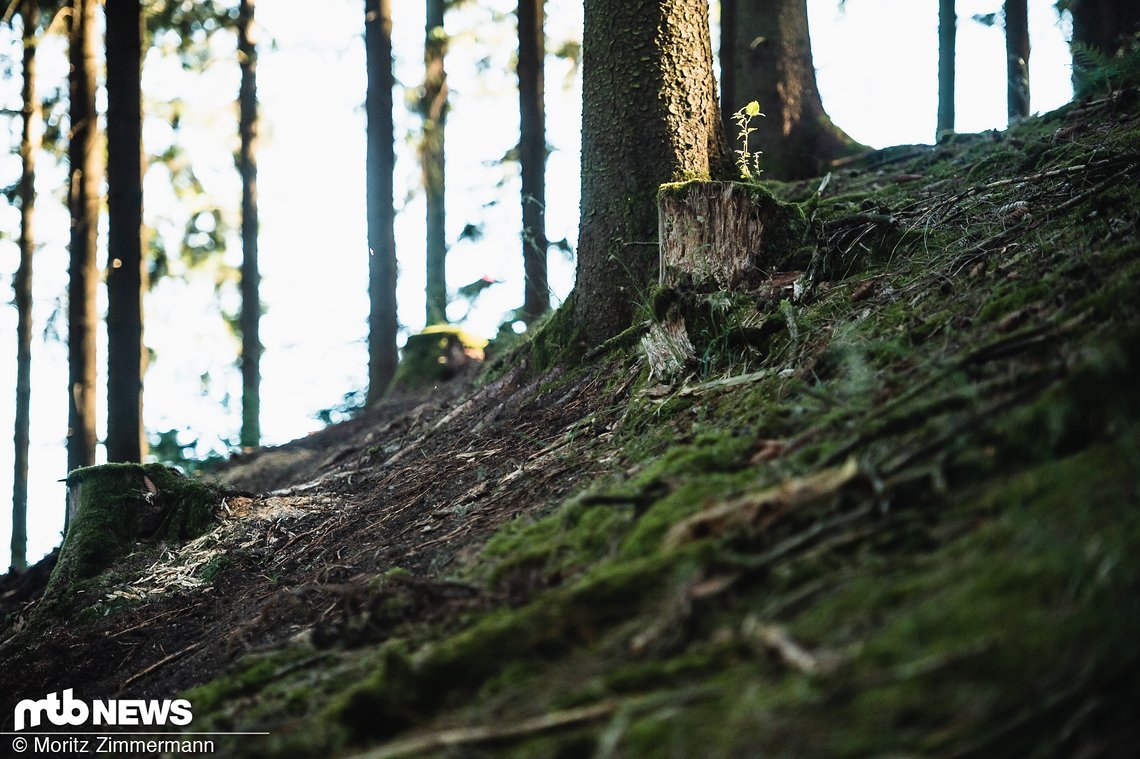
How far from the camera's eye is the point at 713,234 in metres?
4.97

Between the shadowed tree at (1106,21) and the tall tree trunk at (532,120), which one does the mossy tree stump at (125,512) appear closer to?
the tall tree trunk at (532,120)

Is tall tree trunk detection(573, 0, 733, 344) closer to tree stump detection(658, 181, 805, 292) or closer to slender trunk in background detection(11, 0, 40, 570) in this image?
tree stump detection(658, 181, 805, 292)

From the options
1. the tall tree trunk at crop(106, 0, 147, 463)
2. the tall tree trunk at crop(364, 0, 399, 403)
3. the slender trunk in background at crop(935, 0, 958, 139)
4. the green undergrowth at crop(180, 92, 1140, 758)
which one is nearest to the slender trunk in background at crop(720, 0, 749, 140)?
the tall tree trunk at crop(364, 0, 399, 403)

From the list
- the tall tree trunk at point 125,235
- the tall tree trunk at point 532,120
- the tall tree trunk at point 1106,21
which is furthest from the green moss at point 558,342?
the tall tree trunk at point 1106,21

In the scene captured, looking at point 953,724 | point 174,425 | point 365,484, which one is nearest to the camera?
point 953,724

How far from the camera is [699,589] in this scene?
2.29m

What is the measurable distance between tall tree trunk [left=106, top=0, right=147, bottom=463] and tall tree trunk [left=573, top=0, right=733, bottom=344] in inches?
200

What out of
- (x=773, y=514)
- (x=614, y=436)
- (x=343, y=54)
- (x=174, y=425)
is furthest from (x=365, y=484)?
(x=343, y=54)

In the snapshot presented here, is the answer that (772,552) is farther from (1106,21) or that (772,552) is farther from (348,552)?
(1106,21)

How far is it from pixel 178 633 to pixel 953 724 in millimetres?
3954

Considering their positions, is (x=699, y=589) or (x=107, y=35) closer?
(x=699, y=589)

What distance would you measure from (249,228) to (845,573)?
620 inches

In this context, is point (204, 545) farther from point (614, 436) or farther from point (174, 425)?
point (174, 425)

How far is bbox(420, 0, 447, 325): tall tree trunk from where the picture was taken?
16953 millimetres
